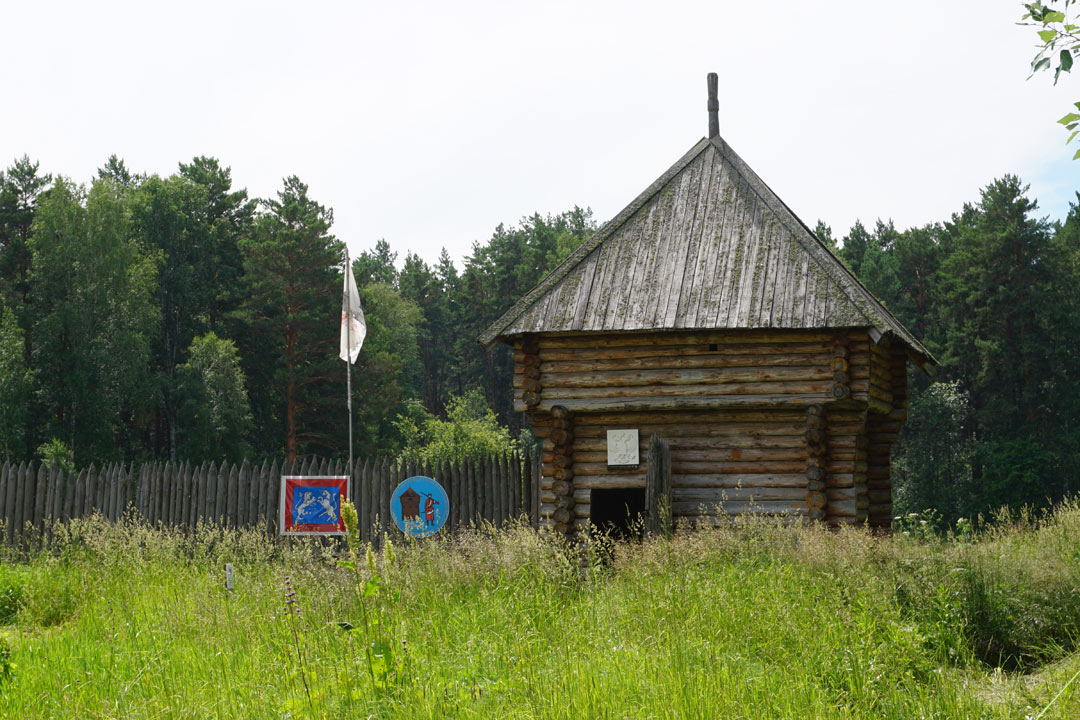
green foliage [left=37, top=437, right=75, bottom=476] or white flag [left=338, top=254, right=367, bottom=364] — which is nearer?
white flag [left=338, top=254, right=367, bottom=364]

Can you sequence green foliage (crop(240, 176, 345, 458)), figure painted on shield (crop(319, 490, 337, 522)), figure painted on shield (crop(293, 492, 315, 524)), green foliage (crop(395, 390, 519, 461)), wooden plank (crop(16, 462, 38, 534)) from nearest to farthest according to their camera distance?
figure painted on shield (crop(319, 490, 337, 522)), figure painted on shield (crop(293, 492, 315, 524)), wooden plank (crop(16, 462, 38, 534)), green foliage (crop(240, 176, 345, 458)), green foliage (crop(395, 390, 519, 461))

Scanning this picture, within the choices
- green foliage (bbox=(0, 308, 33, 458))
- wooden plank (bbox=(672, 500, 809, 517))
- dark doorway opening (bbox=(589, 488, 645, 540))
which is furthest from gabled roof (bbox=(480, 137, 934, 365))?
green foliage (bbox=(0, 308, 33, 458))

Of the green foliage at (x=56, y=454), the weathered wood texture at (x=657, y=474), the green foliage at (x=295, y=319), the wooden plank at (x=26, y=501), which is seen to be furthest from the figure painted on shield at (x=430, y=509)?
the green foliage at (x=295, y=319)

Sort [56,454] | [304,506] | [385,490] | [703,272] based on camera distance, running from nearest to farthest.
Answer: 1. [703,272]
2. [304,506]
3. [385,490]
4. [56,454]

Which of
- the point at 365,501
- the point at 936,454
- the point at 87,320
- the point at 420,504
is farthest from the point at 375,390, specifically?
the point at 420,504

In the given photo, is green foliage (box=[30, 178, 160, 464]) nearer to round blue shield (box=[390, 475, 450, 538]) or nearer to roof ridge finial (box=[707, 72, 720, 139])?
round blue shield (box=[390, 475, 450, 538])

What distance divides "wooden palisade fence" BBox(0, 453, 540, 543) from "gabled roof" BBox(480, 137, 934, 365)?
238 cm

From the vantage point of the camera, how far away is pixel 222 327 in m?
43.4

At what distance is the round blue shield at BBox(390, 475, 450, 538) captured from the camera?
49.3 ft

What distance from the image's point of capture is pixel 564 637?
5.93 meters

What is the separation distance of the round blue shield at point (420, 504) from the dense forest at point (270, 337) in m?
20.6

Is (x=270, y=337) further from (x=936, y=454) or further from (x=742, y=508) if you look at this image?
(x=742, y=508)

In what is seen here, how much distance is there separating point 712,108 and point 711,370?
4810 millimetres

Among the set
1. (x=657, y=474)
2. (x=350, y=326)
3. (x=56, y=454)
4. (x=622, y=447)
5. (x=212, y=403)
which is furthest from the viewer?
(x=212, y=403)
